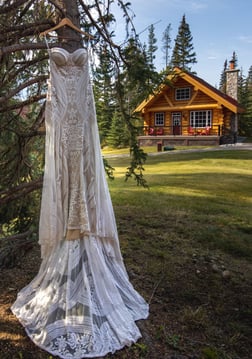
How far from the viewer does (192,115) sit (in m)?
20.3

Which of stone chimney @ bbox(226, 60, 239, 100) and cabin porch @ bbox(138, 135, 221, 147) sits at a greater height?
stone chimney @ bbox(226, 60, 239, 100)

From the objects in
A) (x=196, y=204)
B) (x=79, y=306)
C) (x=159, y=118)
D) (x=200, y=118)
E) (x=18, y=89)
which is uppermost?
(x=159, y=118)

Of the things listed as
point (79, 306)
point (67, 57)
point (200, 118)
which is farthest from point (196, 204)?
point (200, 118)

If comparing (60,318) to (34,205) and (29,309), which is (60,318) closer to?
(29,309)

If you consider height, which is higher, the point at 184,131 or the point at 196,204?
the point at 184,131

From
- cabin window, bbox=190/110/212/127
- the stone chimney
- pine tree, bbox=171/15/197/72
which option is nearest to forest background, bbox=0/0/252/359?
cabin window, bbox=190/110/212/127

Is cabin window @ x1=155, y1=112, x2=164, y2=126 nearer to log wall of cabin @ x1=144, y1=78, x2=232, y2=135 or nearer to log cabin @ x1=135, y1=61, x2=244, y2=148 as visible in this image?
log cabin @ x1=135, y1=61, x2=244, y2=148

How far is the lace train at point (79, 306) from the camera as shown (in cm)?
202

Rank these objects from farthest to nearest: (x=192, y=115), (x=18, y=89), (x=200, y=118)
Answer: (x=192, y=115)
(x=200, y=118)
(x=18, y=89)

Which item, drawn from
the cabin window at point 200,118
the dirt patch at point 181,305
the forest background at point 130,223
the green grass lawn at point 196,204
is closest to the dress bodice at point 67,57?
the forest background at point 130,223

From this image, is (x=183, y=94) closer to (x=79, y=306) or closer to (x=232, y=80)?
(x=232, y=80)

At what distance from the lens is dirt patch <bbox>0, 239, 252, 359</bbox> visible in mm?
2137

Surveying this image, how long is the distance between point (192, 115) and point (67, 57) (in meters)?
19.0

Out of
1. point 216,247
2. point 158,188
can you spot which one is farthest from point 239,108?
point 216,247
